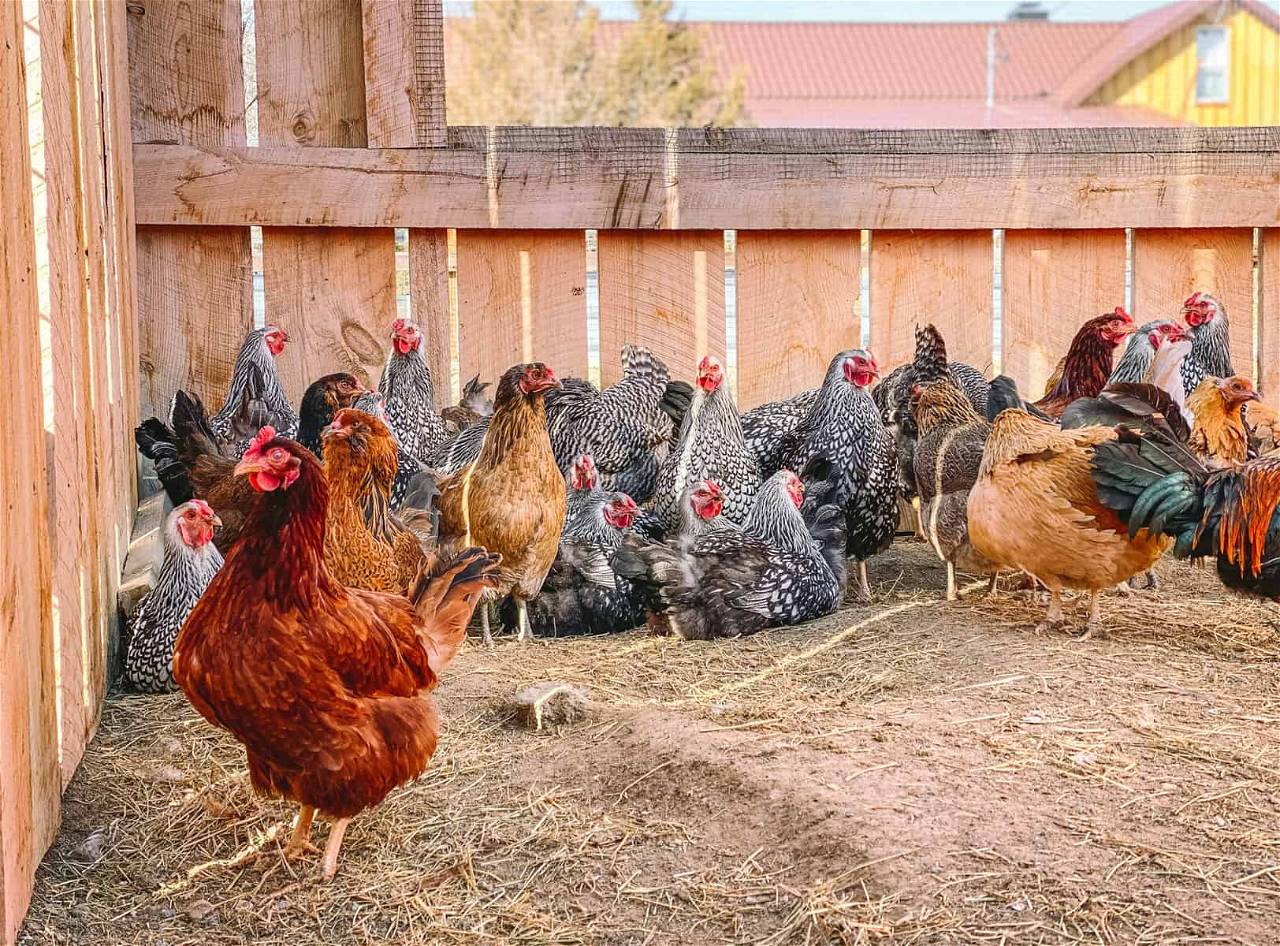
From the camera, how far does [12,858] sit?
266 cm

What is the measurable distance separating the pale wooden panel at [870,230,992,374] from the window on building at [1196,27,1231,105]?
103 feet

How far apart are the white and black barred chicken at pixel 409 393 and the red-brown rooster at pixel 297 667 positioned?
2.73 m

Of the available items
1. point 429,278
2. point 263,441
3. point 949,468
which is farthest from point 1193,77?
point 263,441

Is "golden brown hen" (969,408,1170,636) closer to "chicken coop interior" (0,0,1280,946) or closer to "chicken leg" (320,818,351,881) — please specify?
"chicken coop interior" (0,0,1280,946)

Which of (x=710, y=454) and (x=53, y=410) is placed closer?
(x=53, y=410)

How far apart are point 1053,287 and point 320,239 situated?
374 cm

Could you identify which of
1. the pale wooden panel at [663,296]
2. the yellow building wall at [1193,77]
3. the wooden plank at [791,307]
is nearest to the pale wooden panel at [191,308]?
the pale wooden panel at [663,296]

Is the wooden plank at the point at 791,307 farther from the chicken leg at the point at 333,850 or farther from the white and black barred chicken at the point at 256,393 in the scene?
the chicken leg at the point at 333,850

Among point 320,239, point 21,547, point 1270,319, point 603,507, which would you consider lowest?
point 603,507

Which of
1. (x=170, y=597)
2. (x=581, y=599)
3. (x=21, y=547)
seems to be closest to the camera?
(x=21, y=547)

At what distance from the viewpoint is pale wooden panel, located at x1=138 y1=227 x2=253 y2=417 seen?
604cm

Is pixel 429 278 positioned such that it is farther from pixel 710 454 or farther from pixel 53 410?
pixel 53 410

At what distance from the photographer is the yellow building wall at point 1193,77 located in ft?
110

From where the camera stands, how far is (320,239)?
612 cm
